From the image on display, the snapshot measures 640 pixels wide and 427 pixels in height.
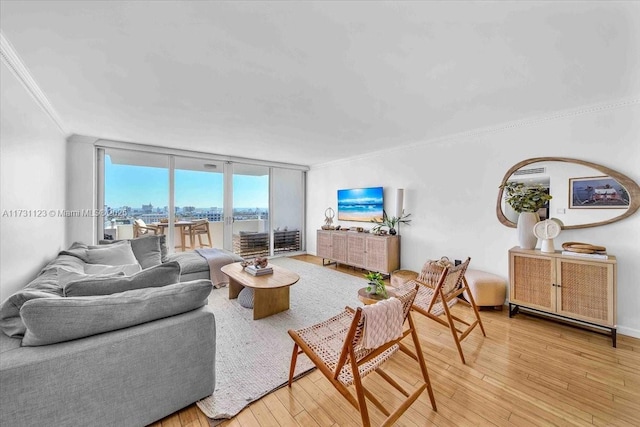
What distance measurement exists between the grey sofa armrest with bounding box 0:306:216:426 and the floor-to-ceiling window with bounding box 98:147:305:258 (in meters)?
3.84

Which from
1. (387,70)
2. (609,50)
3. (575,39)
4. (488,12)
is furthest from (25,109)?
(609,50)

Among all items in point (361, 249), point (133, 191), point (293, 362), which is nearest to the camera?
point (293, 362)

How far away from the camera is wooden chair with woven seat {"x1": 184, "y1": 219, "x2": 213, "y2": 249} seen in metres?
5.16

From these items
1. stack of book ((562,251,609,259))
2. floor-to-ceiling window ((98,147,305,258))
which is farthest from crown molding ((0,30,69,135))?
stack of book ((562,251,609,259))

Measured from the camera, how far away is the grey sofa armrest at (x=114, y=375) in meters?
1.16

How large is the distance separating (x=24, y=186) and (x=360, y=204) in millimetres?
4680

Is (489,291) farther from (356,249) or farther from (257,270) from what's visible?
(257,270)

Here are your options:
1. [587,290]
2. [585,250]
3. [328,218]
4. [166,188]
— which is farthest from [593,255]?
[166,188]

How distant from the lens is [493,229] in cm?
343

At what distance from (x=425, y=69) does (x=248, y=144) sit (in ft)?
10.5

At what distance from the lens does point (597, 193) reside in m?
2.70

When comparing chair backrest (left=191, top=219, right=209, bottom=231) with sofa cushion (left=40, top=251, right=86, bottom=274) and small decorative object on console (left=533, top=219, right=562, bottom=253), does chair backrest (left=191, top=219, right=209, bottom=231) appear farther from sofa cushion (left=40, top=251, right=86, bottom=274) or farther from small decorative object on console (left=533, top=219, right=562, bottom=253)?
small decorative object on console (left=533, top=219, right=562, bottom=253)

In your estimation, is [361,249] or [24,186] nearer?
[24,186]

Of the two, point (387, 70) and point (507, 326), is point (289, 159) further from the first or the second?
point (507, 326)
